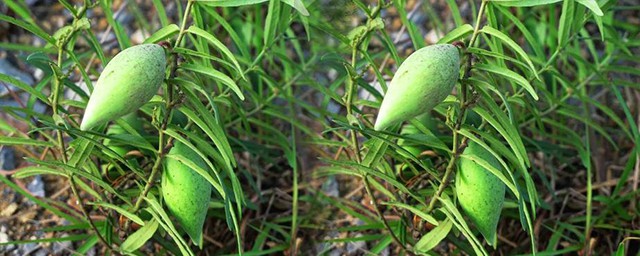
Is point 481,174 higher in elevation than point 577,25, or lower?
lower

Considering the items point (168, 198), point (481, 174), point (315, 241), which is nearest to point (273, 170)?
point (315, 241)

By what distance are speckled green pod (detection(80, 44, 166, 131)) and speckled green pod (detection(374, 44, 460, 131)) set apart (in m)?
0.42

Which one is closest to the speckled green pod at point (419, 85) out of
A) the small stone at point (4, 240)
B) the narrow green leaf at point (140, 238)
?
the narrow green leaf at point (140, 238)

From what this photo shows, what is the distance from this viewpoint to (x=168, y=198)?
1.76 m

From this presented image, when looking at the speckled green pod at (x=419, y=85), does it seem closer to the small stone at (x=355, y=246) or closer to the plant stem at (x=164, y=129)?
the plant stem at (x=164, y=129)

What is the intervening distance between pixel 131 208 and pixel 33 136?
0.79 metres

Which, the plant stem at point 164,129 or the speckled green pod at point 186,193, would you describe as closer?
the plant stem at point 164,129

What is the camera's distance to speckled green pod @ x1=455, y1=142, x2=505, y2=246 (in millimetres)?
1740

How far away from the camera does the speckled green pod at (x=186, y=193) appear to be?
5.73 feet

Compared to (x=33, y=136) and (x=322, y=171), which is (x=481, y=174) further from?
(x=33, y=136)

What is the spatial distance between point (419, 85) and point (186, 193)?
614mm

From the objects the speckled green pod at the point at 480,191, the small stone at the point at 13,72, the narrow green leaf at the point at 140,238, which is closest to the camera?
the speckled green pod at the point at 480,191

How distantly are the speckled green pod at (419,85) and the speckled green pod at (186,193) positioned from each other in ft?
1.64

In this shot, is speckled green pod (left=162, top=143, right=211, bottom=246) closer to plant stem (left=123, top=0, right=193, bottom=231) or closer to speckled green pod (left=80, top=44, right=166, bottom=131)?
plant stem (left=123, top=0, right=193, bottom=231)
